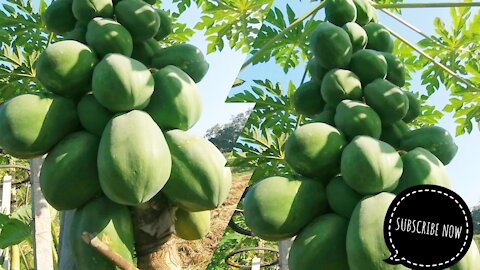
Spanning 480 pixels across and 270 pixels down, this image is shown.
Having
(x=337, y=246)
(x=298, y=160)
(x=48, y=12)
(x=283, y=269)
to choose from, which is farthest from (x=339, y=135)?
(x=283, y=269)

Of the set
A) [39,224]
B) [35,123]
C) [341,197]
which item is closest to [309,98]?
[341,197]

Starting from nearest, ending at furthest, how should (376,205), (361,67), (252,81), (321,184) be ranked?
(376,205) < (321,184) < (361,67) < (252,81)

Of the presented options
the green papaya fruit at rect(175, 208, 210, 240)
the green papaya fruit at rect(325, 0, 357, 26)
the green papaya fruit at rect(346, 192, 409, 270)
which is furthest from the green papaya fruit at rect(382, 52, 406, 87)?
the green papaya fruit at rect(175, 208, 210, 240)

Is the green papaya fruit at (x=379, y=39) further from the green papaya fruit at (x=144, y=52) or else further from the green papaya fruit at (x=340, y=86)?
the green papaya fruit at (x=144, y=52)

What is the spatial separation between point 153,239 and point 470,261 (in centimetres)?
49

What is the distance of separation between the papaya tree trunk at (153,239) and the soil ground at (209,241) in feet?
0.71

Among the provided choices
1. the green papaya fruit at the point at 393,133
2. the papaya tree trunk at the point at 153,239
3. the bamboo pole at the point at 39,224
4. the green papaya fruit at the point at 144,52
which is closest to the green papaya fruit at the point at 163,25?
the green papaya fruit at the point at 144,52

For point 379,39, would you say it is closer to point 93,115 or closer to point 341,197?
point 341,197

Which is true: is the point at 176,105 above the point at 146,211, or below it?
above

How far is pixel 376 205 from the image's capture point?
87 cm

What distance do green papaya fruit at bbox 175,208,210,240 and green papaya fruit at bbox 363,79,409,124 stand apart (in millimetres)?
373

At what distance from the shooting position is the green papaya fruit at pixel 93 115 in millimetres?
1032

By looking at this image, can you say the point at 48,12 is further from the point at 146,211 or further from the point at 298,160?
the point at 298,160

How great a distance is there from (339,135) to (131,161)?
13.2 inches
